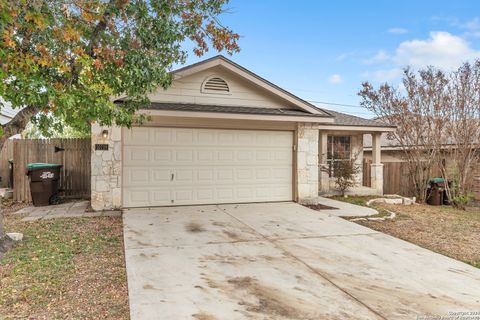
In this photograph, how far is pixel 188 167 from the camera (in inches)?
356

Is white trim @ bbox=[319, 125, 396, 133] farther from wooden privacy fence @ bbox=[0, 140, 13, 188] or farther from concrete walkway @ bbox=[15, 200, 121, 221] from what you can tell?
wooden privacy fence @ bbox=[0, 140, 13, 188]

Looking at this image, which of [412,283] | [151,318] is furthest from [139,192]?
[412,283]

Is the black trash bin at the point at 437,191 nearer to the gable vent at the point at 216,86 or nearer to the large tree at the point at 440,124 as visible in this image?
the large tree at the point at 440,124

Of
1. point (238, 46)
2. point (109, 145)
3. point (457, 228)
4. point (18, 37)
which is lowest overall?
point (457, 228)

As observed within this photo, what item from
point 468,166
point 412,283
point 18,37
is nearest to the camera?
point 412,283

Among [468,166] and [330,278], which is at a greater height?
[468,166]

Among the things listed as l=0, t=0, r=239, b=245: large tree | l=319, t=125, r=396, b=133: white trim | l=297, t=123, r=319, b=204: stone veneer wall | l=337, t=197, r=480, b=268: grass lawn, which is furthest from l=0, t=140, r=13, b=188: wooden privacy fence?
l=337, t=197, r=480, b=268: grass lawn

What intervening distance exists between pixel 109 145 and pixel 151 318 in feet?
20.0

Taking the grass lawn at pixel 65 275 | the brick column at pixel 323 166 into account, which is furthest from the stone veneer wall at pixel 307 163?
the grass lawn at pixel 65 275

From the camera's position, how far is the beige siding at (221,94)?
350 inches

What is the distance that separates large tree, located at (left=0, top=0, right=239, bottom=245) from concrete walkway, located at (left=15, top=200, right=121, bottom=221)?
113 inches

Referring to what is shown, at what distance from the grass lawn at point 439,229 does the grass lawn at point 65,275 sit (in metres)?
5.36

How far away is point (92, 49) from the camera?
555 cm

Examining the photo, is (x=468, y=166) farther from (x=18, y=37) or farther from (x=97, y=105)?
(x=18, y=37)
